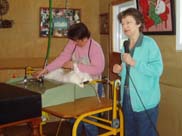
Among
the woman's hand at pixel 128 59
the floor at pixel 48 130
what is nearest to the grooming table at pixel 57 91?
the woman's hand at pixel 128 59

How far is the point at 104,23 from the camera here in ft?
13.9

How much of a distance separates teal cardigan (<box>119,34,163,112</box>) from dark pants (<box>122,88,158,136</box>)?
0.13 feet

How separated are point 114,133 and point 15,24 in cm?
217

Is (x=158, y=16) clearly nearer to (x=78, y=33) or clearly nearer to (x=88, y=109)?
(x=78, y=33)

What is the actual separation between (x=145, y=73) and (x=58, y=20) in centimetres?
238

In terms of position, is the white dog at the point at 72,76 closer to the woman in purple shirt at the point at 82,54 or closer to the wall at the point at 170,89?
the woman in purple shirt at the point at 82,54

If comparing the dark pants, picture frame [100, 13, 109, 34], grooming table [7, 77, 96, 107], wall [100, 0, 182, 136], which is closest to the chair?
grooming table [7, 77, 96, 107]

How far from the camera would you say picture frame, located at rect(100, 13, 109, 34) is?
13.6 feet

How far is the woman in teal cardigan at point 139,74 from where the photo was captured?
206cm

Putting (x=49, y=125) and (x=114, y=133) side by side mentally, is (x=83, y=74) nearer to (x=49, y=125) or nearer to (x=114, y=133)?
(x=114, y=133)

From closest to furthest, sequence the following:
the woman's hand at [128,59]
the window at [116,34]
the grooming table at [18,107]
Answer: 1. the grooming table at [18,107]
2. the woman's hand at [128,59]
3. the window at [116,34]

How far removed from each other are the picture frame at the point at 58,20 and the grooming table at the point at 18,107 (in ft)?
7.07

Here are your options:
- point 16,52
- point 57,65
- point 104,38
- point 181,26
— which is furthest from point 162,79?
point 16,52

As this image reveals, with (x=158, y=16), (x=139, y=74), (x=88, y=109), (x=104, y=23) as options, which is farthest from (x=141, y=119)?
(x=104, y=23)
